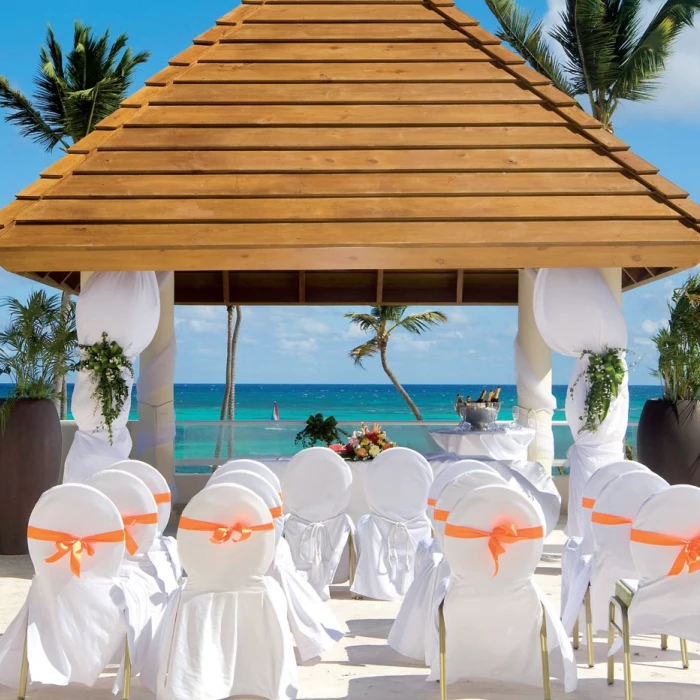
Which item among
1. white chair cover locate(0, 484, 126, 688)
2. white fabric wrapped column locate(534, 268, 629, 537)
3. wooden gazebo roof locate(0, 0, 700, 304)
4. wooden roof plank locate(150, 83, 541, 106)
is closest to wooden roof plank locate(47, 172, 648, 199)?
wooden gazebo roof locate(0, 0, 700, 304)

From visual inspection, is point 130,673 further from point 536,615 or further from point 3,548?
point 3,548

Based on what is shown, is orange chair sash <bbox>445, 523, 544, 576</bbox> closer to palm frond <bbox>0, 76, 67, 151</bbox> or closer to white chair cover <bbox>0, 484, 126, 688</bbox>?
white chair cover <bbox>0, 484, 126, 688</bbox>

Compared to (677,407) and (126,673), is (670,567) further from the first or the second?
(677,407)

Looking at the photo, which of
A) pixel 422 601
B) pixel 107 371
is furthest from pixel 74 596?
pixel 107 371

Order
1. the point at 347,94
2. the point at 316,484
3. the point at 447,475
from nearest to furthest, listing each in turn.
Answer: the point at 447,475 < the point at 316,484 < the point at 347,94

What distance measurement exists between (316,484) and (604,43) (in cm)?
1164

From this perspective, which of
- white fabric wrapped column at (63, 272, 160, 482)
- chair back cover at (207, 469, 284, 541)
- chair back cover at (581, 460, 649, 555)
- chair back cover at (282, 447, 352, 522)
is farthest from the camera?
white fabric wrapped column at (63, 272, 160, 482)

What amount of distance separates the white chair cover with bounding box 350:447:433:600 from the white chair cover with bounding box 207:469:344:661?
4.10 feet

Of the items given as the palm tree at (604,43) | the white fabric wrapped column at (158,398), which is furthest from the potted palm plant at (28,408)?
the palm tree at (604,43)

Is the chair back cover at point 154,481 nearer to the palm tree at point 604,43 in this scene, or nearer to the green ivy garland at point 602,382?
the green ivy garland at point 602,382

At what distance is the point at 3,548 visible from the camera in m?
8.24

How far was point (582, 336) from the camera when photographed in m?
7.32

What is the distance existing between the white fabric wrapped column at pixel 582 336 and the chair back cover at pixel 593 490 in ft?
5.98

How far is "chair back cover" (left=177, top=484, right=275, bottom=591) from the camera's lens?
4.08 metres
